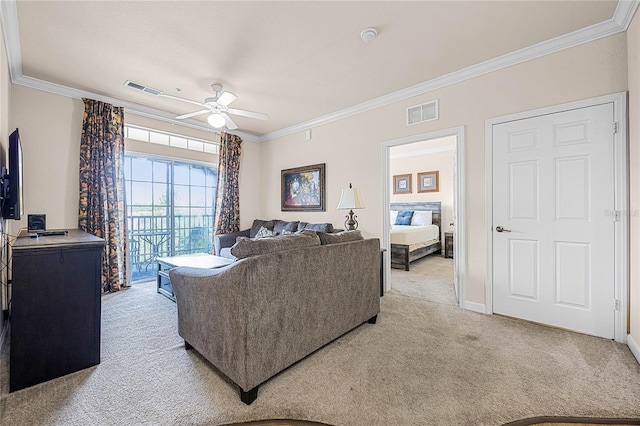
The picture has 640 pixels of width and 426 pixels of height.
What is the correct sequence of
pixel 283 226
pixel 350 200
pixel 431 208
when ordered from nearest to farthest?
pixel 350 200, pixel 283 226, pixel 431 208

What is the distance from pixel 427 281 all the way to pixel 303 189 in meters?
2.58

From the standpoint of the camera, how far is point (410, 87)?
11.5 feet

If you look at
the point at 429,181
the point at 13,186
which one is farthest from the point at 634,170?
the point at 429,181

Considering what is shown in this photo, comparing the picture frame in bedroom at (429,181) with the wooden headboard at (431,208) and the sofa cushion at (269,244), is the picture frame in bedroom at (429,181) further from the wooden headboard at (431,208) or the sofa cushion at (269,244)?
the sofa cushion at (269,244)

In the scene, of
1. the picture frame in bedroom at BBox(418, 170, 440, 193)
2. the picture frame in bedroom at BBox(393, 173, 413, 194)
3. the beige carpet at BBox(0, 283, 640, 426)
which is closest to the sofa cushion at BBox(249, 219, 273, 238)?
the beige carpet at BBox(0, 283, 640, 426)

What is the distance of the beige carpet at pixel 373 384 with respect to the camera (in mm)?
1512

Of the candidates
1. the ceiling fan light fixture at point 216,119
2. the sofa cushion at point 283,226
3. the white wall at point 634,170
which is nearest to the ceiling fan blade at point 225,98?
the ceiling fan light fixture at point 216,119

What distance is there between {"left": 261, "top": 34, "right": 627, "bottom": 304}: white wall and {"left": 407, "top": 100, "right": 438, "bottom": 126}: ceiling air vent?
0.22 ft

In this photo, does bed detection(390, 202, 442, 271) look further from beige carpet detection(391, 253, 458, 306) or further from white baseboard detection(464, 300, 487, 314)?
white baseboard detection(464, 300, 487, 314)

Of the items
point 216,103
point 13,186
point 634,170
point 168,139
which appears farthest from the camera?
point 168,139

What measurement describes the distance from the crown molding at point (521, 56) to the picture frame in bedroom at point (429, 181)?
11.7ft

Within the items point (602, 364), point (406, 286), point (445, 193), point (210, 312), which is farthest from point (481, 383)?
point (445, 193)

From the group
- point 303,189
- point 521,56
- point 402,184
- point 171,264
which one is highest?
point 521,56

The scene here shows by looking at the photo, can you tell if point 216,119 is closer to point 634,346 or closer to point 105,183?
point 105,183
